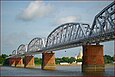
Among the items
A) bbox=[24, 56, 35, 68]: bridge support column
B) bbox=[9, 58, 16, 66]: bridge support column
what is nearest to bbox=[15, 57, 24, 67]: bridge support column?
bbox=[9, 58, 16, 66]: bridge support column

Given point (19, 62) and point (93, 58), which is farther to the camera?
point (19, 62)

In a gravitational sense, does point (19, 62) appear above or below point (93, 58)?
below

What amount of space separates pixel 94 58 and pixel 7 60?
440 feet

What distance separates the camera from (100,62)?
72375 millimetres

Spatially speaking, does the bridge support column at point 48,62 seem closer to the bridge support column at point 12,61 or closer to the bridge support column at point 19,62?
the bridge support column at point 19,62

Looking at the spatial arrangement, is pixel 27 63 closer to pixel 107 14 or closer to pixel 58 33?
pixel 58 33

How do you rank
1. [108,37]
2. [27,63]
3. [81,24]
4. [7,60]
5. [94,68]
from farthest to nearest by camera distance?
[7,60], [27,63], [81,24], [94,68], [108,37]

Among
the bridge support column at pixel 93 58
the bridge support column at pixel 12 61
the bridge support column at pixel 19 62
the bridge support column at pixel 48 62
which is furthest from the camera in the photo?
the bridge support column at pixel 12 61

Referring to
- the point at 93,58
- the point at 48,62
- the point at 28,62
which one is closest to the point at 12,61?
the point at 28,62

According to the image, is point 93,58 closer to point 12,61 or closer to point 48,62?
point 48,62

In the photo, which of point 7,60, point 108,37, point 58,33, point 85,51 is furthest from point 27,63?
point 108,37

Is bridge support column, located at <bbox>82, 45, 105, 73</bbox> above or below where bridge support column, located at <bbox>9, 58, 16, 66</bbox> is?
above

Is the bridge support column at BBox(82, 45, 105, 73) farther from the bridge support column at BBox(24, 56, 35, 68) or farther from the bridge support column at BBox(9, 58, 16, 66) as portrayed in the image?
the bridge support column at BBox(9, 58, 16, 66)

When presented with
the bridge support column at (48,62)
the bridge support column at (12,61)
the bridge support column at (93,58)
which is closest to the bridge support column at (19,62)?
the bridge support column at (12,61)
